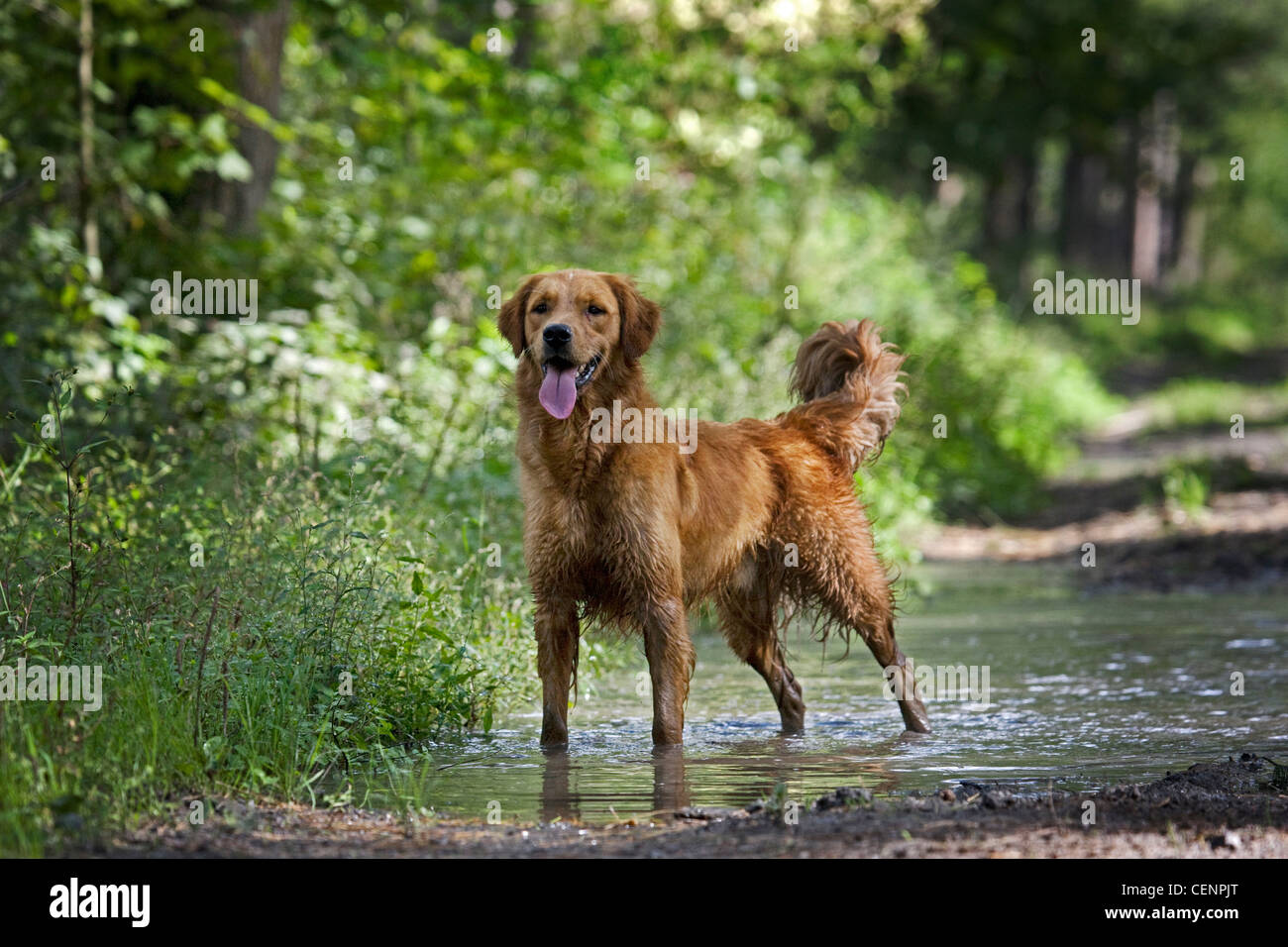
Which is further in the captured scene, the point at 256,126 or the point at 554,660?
the point at 256,126

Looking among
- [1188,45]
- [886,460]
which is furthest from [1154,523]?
[1188,45]

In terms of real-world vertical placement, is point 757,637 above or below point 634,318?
below

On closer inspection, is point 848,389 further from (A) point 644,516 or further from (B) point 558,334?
(B) point 558,334

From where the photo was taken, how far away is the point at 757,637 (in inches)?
311

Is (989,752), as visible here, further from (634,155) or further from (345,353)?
(634,155)

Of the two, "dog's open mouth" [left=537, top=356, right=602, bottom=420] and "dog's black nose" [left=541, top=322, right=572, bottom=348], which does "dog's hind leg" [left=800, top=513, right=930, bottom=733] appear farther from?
"dog's black nose" [left=541, top=322, right=572, bottom=348]

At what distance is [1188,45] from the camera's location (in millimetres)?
39000

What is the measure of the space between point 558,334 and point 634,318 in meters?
0.49

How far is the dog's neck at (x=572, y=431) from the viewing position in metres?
6.65

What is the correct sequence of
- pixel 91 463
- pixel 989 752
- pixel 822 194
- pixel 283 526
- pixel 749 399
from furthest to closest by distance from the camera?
pixel 822 194
pixel 749 399
pixel 91 463
pixel 283 526
pixel 989 752

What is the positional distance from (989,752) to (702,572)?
150 centimetres

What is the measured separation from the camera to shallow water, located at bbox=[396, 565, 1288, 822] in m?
6.07

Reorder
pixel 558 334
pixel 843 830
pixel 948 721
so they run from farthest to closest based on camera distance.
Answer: pixel 948 721
pixel 558 334
pixel 843 830

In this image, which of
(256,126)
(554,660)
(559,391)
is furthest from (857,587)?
(256,126)
